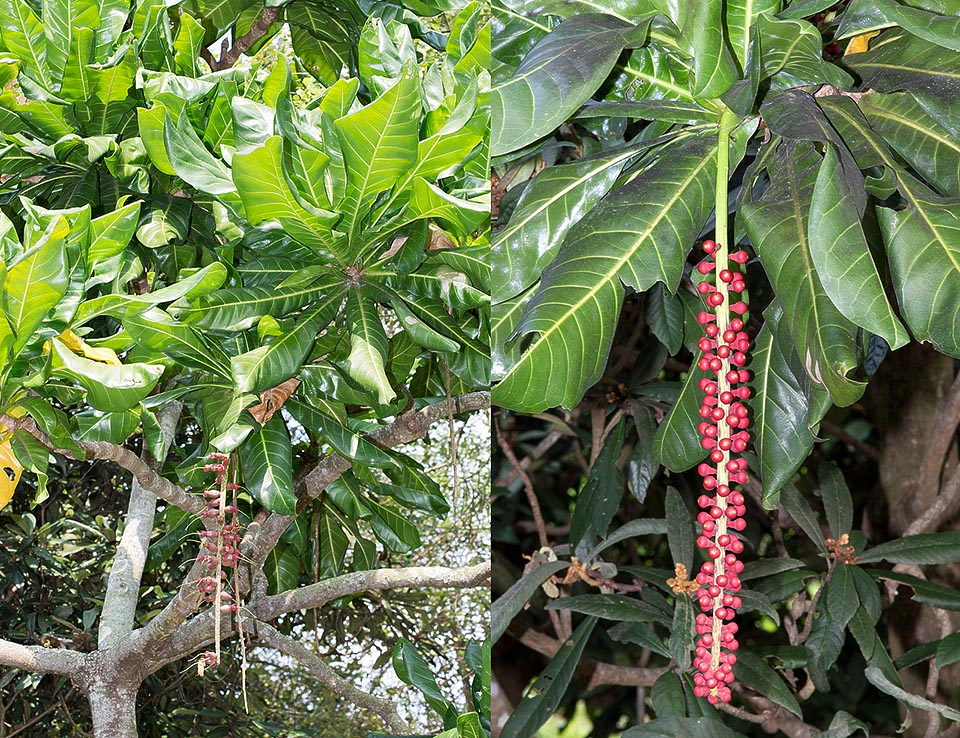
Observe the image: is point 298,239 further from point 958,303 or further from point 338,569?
point 338,569

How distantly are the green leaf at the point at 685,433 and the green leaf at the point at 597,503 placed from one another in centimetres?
33

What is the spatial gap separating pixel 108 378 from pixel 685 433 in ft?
1.26

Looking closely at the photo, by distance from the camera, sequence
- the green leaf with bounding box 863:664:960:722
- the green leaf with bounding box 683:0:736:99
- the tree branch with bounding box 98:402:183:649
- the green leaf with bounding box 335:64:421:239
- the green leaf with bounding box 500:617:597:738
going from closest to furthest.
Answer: the green leaf with bounding box 683:0:736:99 < the green leaf with bounding box 335:64:421:239 < the green leaf with bounding box 863:664:960:722 < the green leaf with bounding box 500:617:597:738 < the tree branch with bounding box 98:402:183:649

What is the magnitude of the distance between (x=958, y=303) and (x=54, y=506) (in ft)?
6.06

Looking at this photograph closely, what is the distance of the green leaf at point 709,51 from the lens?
32 centimetres

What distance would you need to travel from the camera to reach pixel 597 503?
0.84 m

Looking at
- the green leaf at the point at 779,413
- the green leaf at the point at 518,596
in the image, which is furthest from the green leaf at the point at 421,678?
the green leaf at the point at 779,413

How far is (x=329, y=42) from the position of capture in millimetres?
1084

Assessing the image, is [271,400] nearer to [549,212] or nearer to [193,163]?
[193,163]

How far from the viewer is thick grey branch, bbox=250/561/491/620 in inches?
32.1

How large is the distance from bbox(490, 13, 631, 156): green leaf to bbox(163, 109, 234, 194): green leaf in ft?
1.07

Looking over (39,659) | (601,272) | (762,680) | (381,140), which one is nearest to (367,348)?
(381,140)

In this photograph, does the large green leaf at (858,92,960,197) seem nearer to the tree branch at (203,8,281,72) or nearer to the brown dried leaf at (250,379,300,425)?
the brown dried leaf at (250,379,300,425)

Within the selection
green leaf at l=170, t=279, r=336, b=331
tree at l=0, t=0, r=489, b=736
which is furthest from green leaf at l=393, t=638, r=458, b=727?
green leaf at l=170, t=279, r=336, b=331
